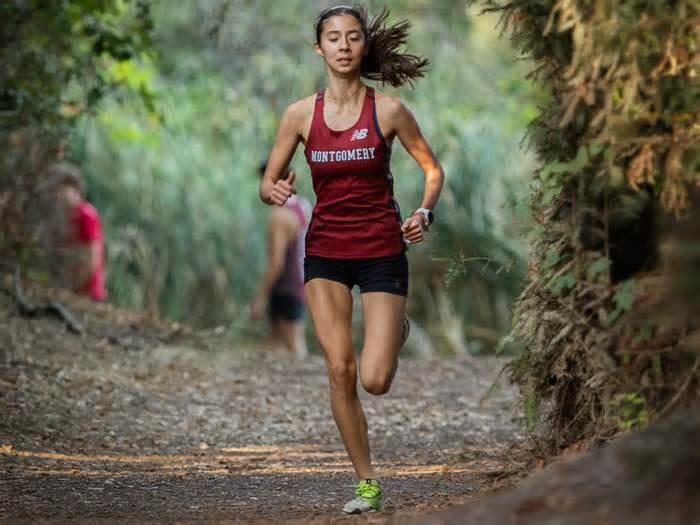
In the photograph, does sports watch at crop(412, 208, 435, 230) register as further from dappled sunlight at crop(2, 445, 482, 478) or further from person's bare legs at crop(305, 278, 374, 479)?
dappled sunlight at crop(2, 445, 482, 478)

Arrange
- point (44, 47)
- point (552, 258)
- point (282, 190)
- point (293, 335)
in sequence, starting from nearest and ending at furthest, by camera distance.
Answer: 1. point (552, 258)
2. point (282, 190)
3. point (44, 47)
4. point (293, 335)

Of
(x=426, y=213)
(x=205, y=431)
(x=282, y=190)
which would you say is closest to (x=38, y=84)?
(x=205, y=431)

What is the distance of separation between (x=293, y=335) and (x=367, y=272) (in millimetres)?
7744

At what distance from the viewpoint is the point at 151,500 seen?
246 inches

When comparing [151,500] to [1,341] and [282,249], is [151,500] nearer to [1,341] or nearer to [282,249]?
[1,341]

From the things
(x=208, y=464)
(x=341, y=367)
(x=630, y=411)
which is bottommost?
(x=208, y=464)

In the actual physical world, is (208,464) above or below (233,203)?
below

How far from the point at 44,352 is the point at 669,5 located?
7148 millimetres

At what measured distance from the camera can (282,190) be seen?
5.95 m

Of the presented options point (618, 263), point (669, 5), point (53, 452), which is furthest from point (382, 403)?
point (669, 5)

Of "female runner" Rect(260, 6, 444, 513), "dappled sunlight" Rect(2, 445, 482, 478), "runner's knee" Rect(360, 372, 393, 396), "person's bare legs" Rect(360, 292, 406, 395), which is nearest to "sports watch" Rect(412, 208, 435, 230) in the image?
"female runner" Rect(260, 6, 444, 513)

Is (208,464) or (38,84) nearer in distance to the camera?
(208,464)

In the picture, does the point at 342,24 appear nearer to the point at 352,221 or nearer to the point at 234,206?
the point at 352,221

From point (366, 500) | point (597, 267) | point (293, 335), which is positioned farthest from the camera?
point (293, 335)
